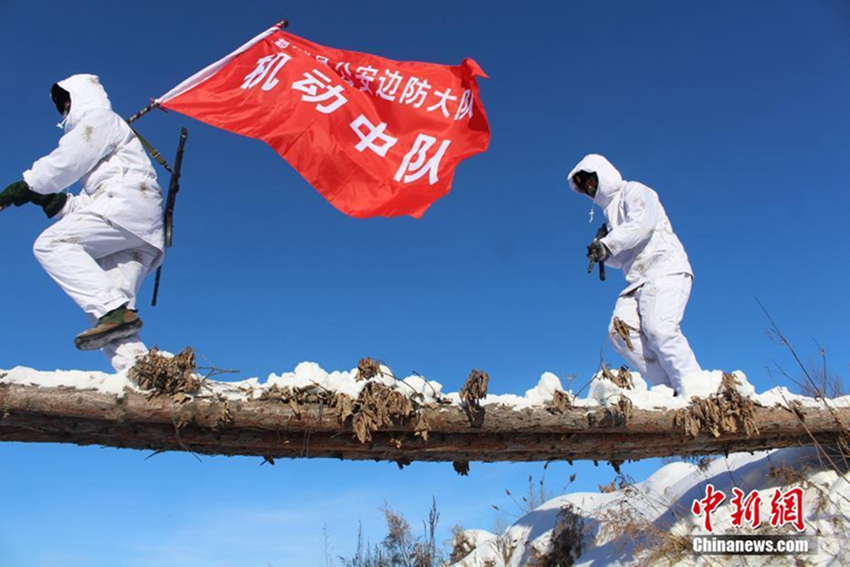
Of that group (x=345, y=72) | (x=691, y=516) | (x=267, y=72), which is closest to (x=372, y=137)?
(x=345, y=72)

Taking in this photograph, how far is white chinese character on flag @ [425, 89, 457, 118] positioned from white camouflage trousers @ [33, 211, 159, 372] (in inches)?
119

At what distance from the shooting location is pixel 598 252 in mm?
5645

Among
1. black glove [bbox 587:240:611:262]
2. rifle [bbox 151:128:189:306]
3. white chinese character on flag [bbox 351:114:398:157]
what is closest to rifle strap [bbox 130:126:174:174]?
rifle [bbox 151:128:189:306]

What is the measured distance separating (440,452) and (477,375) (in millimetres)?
854

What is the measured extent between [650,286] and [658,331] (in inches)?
17.6

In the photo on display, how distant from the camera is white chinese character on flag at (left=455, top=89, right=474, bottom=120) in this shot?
20.3ft

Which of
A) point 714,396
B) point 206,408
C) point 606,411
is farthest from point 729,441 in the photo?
point 206,408

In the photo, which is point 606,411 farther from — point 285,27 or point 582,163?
point 285,27

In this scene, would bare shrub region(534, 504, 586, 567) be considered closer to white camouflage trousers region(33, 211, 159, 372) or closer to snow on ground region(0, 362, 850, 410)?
snow on ground region(0, 362, 850, 410)

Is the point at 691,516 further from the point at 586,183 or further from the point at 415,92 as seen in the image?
the point at 415,92

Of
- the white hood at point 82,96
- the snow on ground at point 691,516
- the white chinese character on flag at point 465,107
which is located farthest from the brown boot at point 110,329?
the snow on ground at point 691,516

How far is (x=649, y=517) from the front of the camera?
6031 mm

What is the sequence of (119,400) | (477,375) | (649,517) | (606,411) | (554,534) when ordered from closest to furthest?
(119,400) → (477,375) → (606,411) → (649,517) → (554,534)

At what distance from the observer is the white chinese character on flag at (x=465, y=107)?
6.18 m
